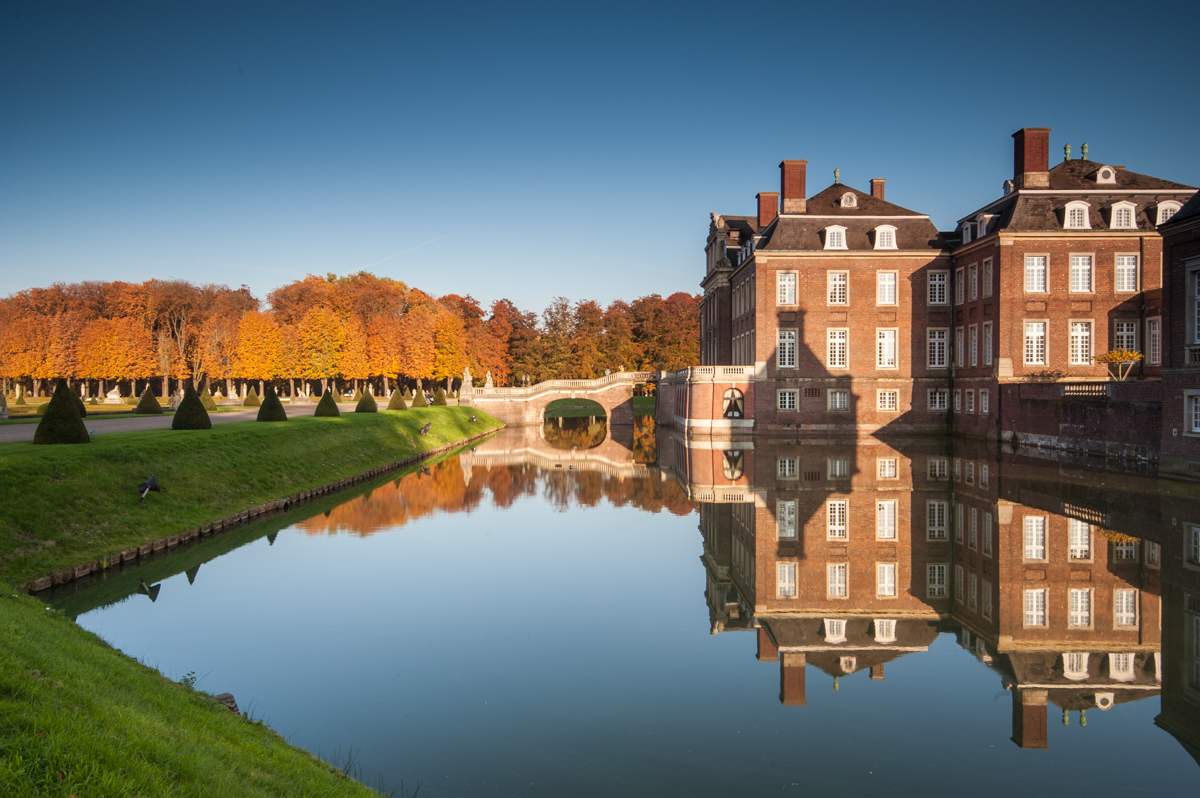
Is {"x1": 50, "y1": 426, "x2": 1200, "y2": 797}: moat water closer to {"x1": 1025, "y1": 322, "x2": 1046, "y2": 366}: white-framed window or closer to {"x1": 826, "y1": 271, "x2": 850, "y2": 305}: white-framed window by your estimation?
{"x1": 1025, "y1": 322, "x2": 1046, "y2": 366}: white-framed window

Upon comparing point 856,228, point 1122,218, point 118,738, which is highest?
point 856,228

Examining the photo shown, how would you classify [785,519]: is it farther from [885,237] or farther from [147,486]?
[885,237]

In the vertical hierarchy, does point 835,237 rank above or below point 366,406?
above

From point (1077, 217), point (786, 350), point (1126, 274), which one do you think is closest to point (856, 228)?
point (786, 350)

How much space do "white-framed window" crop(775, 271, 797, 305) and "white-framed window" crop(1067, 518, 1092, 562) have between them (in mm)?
26210

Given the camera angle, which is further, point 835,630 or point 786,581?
point 786,581

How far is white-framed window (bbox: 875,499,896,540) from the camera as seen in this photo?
15867 mm

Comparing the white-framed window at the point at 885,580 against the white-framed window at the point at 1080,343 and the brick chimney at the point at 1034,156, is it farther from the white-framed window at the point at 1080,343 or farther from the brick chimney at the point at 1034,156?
the brick chimney at the point at 1034,156

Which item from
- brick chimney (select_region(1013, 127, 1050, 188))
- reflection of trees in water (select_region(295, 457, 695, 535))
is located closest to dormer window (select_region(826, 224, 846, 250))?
brick chimney (select_region(1013, 127, 1050, 188))

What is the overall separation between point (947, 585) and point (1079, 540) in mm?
4275

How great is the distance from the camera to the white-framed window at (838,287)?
41406 millimetres

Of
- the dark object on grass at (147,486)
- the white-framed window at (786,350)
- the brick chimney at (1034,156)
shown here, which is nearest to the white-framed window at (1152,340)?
the brick chimney at (1034,156)

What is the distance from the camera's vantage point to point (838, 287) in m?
41.5

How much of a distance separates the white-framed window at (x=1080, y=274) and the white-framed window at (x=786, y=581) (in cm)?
3034
